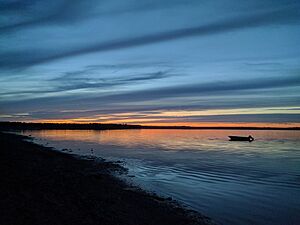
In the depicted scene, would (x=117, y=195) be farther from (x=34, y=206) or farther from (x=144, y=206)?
(x=34, y=206)

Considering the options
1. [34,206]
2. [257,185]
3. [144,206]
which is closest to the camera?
[34,206]

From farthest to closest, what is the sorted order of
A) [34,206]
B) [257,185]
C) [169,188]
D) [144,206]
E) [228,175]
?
1. [228,175]
2. [257,185]
3. [169,188]
4. [144,206]
5. [34,206]

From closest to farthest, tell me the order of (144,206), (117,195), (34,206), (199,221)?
(34,206) < (199,221) < (144,206) < (117,195)

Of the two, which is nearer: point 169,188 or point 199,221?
point 199,221

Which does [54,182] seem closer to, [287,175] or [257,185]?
[257,185]

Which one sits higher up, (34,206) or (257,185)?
(34,206)

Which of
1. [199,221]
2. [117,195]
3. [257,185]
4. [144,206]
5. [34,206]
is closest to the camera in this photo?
[34,206]

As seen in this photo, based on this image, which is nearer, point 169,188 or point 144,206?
point 144,206

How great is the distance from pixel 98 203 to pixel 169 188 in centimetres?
819

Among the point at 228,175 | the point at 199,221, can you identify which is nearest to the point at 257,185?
the point at 228,175

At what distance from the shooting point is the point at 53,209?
11.0 metres

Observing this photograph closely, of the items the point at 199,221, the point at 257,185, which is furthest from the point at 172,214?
the point at 257,185

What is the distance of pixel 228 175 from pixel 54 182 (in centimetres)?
1555

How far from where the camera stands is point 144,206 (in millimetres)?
14273
